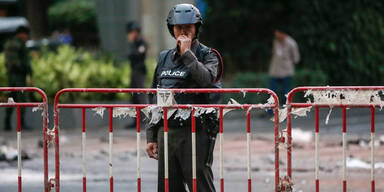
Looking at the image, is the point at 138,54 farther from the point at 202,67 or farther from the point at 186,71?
the point at 202,67

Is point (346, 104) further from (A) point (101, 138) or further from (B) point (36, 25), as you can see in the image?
(B) point (36, 25)

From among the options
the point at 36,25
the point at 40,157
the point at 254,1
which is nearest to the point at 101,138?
the point at 40,157

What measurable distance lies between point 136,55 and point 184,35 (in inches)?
327

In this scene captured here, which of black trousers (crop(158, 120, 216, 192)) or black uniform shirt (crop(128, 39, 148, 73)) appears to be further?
black uniform shirt (crop(128, 39, 148, 73))

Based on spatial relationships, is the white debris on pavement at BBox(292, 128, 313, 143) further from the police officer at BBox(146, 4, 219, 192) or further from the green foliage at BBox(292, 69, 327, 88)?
the police officer at BBox(146, 4, 219, 192)

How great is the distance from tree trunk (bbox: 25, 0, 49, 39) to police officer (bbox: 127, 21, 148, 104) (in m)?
17.6

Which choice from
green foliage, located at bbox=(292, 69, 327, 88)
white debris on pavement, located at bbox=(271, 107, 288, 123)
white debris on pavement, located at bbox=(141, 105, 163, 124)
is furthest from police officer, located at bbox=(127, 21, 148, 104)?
white debris on pavement, located at bbox=(271, 107, 288, 123)

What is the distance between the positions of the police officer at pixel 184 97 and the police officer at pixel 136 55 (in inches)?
311

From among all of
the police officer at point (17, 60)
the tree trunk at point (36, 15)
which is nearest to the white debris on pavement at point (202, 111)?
the police officer at point (17, 60)

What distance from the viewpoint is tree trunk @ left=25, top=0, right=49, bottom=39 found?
31.8m

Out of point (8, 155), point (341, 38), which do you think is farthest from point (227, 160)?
point (341, 38)

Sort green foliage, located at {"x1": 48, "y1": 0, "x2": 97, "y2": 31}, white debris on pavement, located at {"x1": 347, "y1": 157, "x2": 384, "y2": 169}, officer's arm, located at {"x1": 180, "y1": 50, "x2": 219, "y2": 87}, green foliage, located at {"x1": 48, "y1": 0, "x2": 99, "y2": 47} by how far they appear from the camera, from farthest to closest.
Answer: green foliage, located at {"x1": 48, "y1": 0, "x2": 97, "y2": 31} → green foliage, located at {"x1": 48, "y1": 0, "x2": 99, "y2": 47} → white debris on pavement, located at {"x1": 347, "y1": 157, "x2": 384, "y2": 169} → officer's arm, located at {"x1": 180, "y1": 50, "x2": 219, "y2": 87}

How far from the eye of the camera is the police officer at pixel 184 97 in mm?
5902

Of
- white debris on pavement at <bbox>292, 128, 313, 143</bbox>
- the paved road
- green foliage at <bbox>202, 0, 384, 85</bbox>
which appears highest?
green foliage at <bbox>202, 0, 384, 85</bbox>
